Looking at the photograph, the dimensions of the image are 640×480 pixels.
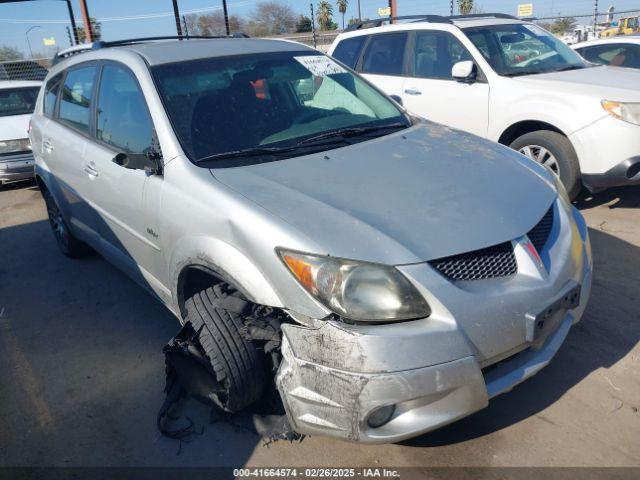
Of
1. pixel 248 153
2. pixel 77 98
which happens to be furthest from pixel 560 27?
pixel 248 153

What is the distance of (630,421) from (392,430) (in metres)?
1.25

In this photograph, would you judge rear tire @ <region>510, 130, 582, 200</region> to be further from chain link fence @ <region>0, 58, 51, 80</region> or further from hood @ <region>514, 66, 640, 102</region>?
chain link fence @ <region>0, 58, 51, 80</region>

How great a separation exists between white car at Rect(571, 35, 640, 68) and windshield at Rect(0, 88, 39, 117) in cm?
860

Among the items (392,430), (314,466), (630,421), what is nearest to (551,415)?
(630,421)

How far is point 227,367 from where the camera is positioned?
2.48 m

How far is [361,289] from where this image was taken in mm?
2102

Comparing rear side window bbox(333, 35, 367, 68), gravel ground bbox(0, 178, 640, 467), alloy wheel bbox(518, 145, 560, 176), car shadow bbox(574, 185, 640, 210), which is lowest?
car shadow bbox(574, 185, 640, 210)

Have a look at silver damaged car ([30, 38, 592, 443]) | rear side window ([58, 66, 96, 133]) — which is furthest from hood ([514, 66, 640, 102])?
rear side window ([58, 66, 96, 133])

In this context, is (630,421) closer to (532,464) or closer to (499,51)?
(532,464)

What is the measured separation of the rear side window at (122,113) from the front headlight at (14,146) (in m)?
5.12

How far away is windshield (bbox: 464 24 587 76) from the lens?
5680mm

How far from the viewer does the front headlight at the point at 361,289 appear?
6.82 ft

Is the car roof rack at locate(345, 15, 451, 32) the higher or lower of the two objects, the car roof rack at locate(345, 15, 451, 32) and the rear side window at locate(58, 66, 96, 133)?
the higher

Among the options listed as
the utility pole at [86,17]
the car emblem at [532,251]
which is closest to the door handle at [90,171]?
the car emblem at [532,251]
